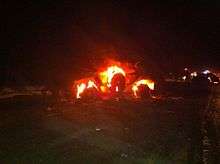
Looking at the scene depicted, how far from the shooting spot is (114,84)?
1067 inches

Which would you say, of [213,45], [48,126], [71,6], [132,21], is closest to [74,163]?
[48,126]

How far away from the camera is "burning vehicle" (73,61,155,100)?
25.6 m

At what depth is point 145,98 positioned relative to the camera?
27.7 metres

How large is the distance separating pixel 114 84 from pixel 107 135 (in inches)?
544

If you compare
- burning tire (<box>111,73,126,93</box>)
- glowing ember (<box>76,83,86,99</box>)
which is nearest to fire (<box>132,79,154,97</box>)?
burning tire (<box>111,73,126,93</box>)

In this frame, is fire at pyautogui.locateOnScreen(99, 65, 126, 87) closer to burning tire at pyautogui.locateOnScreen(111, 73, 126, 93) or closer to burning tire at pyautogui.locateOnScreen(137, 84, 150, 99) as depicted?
burning tire at pyautogui.locateOnScreen(111, 73, 126, 93)

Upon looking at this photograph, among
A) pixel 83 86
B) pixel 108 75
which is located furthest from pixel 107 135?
pixel 108 75

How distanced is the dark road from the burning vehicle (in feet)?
13.6

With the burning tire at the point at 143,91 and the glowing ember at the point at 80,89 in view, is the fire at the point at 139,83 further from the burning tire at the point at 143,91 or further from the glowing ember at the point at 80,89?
the glowing ember at the point at 80,89

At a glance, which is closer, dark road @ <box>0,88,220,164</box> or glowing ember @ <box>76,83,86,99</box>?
dark road @ <box>0,88,220,164</box>

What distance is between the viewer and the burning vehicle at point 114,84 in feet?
84.1

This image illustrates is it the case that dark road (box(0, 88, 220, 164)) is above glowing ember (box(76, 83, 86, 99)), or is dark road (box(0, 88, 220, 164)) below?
below

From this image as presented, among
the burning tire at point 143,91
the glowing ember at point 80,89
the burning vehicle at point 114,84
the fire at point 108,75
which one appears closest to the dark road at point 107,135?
the glowing ember at point 80,89

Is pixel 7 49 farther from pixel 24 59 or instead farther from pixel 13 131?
pixel 13 131
